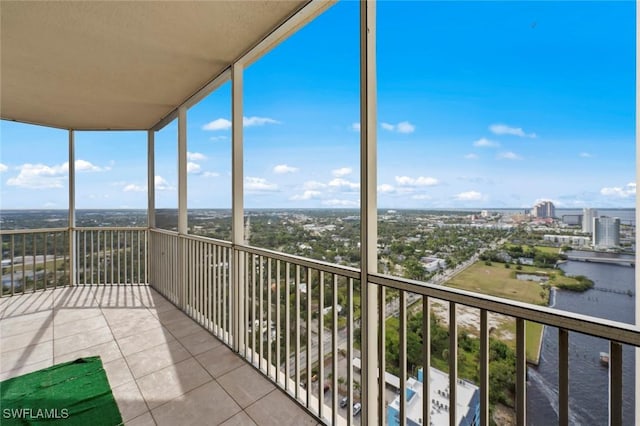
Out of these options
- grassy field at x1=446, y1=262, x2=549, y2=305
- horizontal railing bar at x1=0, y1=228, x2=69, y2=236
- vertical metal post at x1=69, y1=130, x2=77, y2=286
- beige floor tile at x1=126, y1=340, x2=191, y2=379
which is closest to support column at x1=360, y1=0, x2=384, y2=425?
grassy field at x1=446, y1=262, x2=549, y2=305

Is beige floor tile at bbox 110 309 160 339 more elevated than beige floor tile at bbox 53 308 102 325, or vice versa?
beige floor tile at bbox 53 308 102 325

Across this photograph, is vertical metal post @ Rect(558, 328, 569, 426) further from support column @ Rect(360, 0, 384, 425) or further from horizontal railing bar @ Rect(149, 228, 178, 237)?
horizontal railing bar @ Rect(149, 228, 178, 237)

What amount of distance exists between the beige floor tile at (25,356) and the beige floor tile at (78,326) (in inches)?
8.3

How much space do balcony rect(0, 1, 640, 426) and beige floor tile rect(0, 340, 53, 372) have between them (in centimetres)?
2

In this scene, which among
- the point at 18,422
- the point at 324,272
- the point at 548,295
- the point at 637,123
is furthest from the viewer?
the point at 324,272

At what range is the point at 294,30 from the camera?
196cm

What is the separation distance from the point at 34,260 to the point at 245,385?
13.7 feet

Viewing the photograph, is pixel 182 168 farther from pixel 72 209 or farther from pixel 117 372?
pixel 72 209

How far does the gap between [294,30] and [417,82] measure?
96 cm

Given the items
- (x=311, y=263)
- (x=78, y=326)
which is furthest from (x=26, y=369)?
(x=311, y=263)

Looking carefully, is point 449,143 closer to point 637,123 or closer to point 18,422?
point 637,123

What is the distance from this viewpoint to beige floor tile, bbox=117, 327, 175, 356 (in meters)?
2.38

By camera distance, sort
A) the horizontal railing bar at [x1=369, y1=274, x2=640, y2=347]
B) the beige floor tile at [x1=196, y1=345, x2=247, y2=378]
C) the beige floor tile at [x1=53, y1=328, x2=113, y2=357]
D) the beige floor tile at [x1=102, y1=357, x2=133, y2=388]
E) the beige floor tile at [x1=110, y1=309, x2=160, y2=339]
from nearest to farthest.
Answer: the horizontal railing bar at [x1=369, y1=274, x2=640, y2=347]
the beige floor tile at [x1=102, y1=357, x2=133, y2=388]
the beige floor tile at [x1=196, y1=345, x2=247, y2=378]
the beige floor tile at [x1=53, y1=328, x2=113, y2=357]
the beige floor tile at [x1=110, y1=309, x2=160, y2=339]

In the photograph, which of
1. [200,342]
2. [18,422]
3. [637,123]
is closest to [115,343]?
[200,342]
